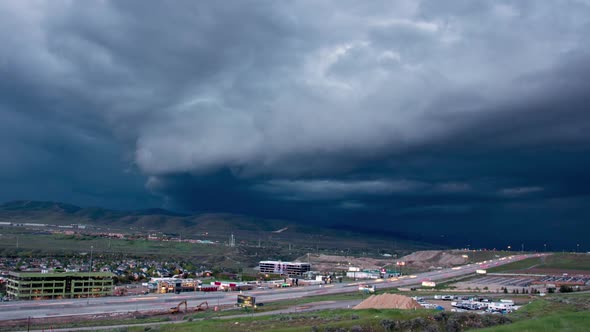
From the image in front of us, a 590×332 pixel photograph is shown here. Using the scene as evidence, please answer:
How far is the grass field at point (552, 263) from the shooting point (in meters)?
161

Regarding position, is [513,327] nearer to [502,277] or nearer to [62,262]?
[502,277]

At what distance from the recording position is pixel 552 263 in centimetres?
17488

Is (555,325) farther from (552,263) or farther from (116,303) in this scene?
(552,263)

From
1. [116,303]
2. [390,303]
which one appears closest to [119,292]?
[116,303]

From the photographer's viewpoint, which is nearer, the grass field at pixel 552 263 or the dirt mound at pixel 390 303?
the dirt mound at pixel 390 303

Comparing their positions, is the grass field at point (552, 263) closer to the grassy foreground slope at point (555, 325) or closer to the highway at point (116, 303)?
the highway at point (116, 303)

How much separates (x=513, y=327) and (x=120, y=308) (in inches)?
2483

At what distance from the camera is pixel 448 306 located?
73.6 m

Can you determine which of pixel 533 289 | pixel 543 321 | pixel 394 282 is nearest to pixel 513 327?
pixel 543 321

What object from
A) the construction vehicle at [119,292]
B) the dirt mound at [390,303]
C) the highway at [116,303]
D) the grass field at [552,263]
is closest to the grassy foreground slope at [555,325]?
the dirt mound at [390,303]

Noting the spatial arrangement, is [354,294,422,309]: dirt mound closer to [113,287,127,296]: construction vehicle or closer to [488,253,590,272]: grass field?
[113,287,127,296]: construction vehicle

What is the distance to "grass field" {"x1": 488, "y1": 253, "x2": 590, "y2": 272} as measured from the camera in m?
161

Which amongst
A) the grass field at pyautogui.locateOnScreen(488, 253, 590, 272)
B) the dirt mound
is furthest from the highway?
the grass field at pyautogui.locateOnScreen(488, 253, 590, 272)

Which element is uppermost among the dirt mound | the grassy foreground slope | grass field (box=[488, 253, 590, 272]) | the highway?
the grassy foreground slope
